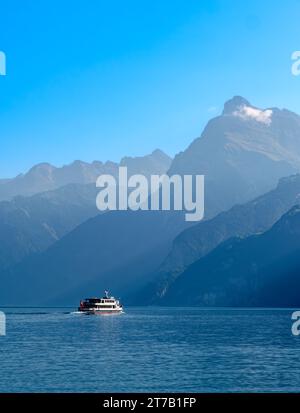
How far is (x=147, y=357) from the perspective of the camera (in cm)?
12825

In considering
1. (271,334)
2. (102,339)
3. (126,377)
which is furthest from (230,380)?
(271,334)

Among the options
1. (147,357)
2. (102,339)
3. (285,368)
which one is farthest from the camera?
(102,339)

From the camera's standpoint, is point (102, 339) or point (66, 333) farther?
point (66, 333)
